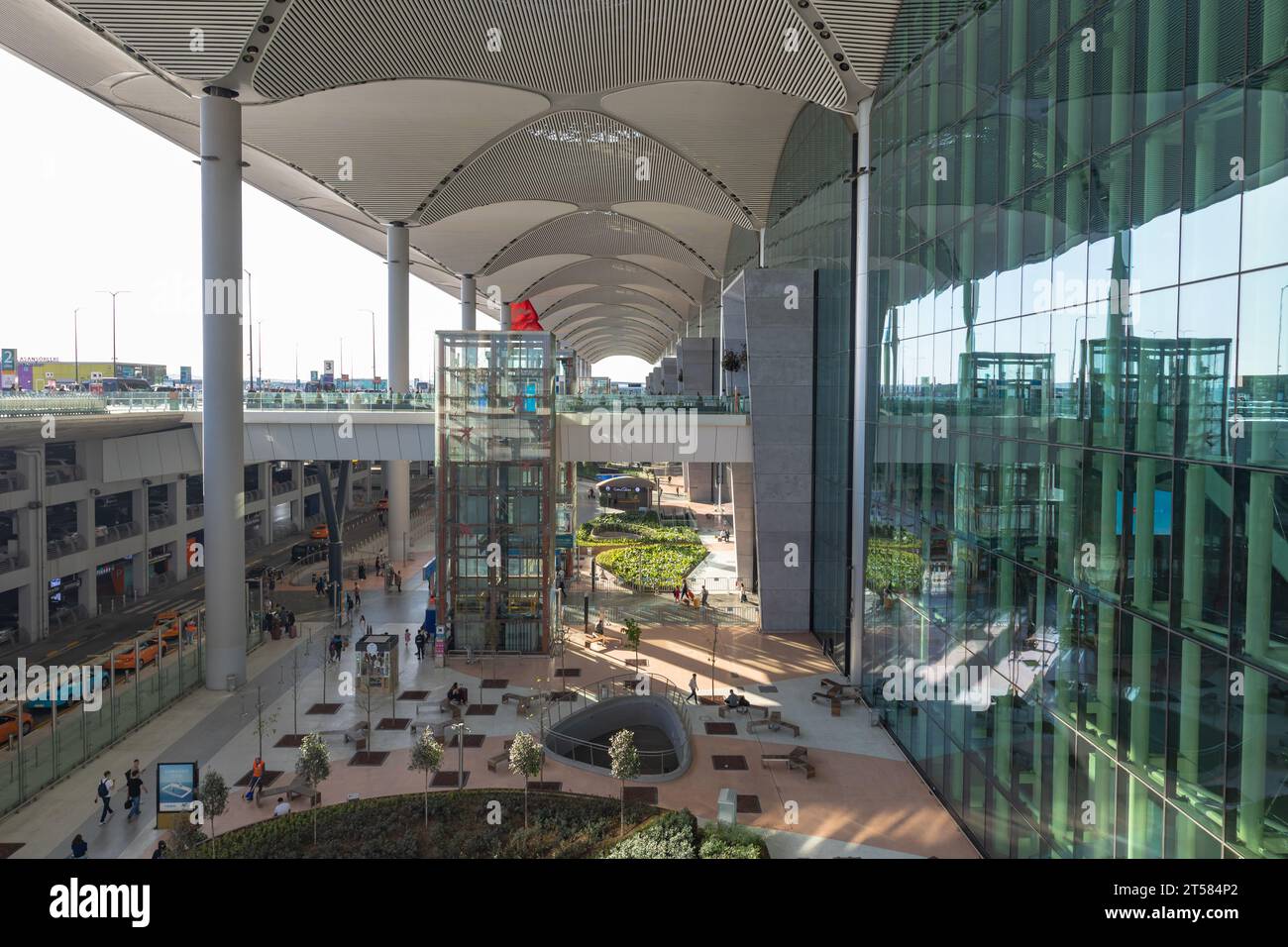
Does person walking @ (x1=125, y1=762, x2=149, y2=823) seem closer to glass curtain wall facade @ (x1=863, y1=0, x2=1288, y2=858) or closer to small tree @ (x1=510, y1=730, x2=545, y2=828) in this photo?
small tree @ (x1=510, y1=730, x2=545, y2=828)

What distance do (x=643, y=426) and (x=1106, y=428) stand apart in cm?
1770

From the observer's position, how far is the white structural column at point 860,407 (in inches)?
810

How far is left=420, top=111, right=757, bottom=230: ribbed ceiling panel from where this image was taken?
103 feet

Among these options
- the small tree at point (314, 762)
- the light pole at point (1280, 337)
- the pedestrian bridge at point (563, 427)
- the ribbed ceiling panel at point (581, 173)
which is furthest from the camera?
the ribbed ceiling panel at point (581, 173)

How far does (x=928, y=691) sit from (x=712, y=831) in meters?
5.54

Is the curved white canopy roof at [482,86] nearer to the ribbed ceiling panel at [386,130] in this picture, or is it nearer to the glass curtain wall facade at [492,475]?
the ribbed ceiling panel at [386,130]

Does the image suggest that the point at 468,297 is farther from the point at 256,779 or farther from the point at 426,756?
the point at 426,756

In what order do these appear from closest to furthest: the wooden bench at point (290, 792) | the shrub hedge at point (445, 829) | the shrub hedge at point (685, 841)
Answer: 1. the shrub hedge at point (685, 841)
2. the shrub hedge at point (445, 829)
3. the wooden bench at point (290, 792)

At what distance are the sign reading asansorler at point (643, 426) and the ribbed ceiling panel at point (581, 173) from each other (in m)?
10.6

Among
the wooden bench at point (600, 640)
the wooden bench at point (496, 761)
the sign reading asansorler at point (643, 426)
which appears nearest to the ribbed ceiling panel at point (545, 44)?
the sign reading asansorler at point (643, 426)

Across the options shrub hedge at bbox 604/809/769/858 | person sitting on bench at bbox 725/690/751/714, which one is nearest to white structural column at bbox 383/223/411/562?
person sitting on bench at bbox 725/690/751/714

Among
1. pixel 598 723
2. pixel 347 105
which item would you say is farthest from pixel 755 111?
Result: pixel 598 723

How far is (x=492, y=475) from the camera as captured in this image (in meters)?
24.3

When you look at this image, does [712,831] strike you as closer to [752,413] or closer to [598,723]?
[598,723]
